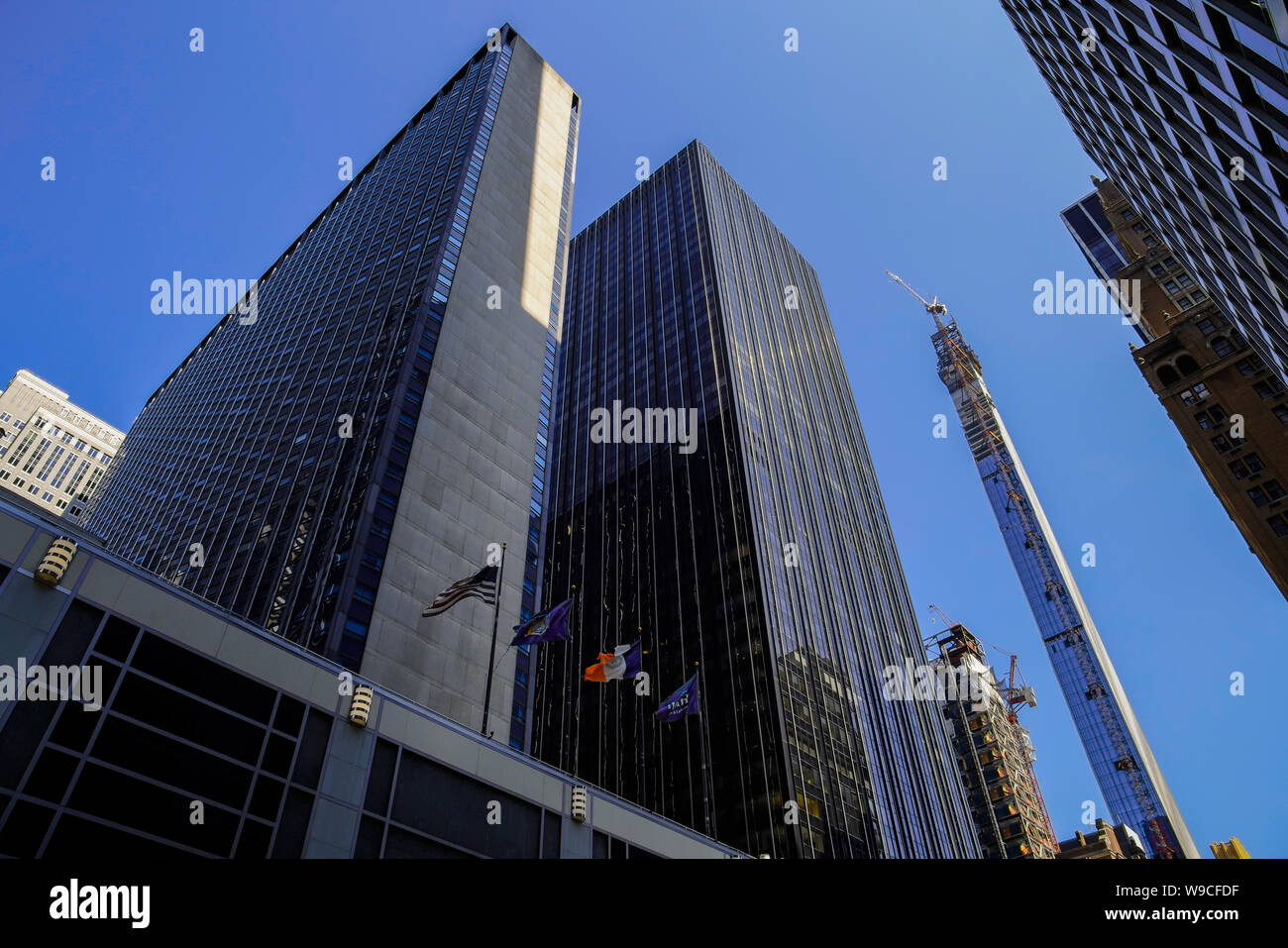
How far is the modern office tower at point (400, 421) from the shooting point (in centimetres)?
4806

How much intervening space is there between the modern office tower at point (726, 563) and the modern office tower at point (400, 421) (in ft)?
37.8

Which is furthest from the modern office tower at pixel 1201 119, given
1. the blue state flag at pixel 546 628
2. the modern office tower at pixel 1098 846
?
the modern office tower at pixel 1098 846

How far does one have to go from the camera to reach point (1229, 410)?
7700 centimetres

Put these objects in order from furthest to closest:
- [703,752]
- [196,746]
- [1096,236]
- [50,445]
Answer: [50,445] → [1096,236] → [703,752] → [196,746]

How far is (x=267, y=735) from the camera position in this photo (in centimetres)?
2230

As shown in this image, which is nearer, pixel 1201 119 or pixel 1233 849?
pixel 1201 119

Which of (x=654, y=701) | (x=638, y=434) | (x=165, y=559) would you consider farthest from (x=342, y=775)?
(x=638, y=434)

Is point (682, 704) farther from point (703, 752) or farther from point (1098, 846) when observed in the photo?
point (1098, 846)

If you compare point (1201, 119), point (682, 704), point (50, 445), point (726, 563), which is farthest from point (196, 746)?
point (50, 445)

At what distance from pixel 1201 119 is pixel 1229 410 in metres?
53.2

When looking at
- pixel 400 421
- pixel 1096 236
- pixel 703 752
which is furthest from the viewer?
pixel 1096 236

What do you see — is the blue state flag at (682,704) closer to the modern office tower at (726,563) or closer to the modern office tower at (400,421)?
the modern office tower at (400,421)
